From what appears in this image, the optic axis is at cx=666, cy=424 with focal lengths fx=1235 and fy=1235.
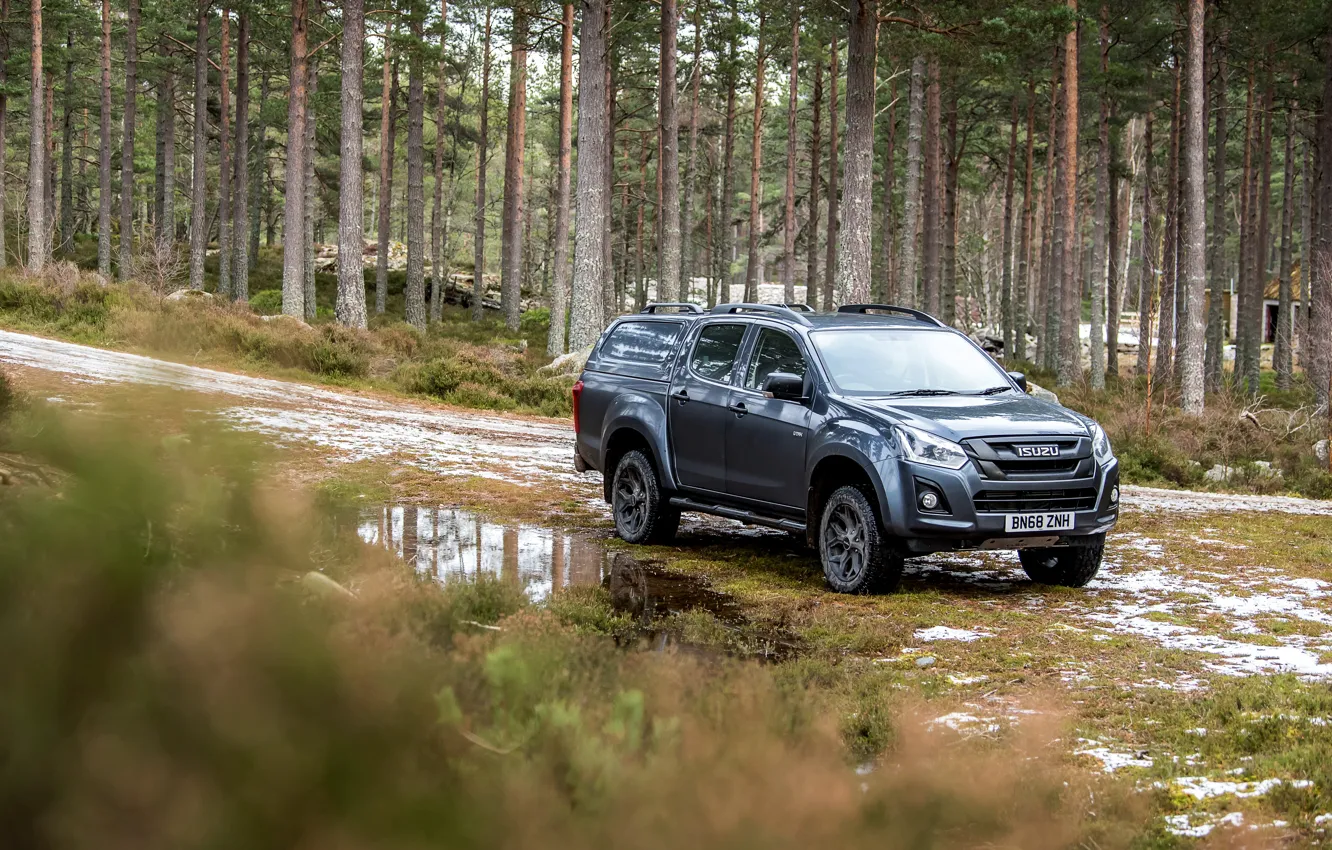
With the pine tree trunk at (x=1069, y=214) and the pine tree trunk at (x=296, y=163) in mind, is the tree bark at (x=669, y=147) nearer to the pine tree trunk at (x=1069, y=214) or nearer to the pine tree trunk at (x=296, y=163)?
the pine tree trunk at (x=296, y=163)

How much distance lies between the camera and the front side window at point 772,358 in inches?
388

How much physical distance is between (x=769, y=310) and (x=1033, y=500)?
2.91m

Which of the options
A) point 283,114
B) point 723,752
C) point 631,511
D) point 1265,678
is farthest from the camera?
point 283,114

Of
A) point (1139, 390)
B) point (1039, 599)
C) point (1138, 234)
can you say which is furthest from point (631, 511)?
point (1138, 234)

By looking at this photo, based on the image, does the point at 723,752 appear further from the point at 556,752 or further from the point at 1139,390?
the point at 1139,390

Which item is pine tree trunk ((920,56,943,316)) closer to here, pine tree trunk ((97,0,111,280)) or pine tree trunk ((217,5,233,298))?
pine tree trunk ((217,5,233,298))

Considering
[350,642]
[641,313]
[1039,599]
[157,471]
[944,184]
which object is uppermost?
[944,184]

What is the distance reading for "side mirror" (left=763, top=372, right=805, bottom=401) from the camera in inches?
369

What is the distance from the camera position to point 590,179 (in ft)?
82.5

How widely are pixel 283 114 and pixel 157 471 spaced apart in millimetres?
46112

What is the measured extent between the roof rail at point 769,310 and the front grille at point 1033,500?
7.63 feet

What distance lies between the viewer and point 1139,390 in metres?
25.2

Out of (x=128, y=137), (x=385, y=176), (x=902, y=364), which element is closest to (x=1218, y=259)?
(x=385, y=176)

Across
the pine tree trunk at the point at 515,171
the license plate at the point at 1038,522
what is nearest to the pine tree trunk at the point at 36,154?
the pine tree trunk at the point at 515,171
